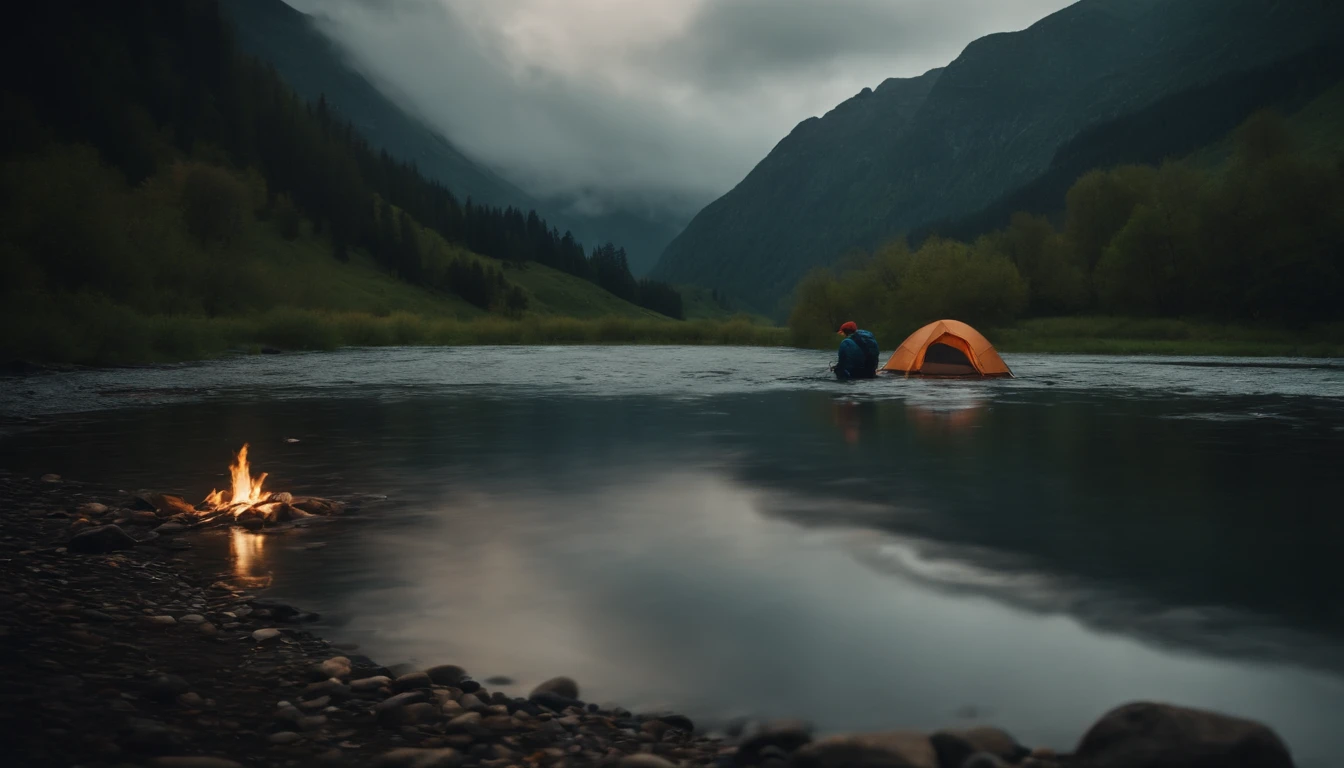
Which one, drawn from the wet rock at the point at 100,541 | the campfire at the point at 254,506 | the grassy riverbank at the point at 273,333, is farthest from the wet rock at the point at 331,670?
the grassy riverbank at the point at 273,333

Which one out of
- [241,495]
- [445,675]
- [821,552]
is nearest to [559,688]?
[445,675]

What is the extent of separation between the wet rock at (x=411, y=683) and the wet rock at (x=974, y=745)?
326cm

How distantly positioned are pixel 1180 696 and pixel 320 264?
161287 millimetres

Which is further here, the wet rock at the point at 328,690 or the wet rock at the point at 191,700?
the wet rock at the point at 328,690

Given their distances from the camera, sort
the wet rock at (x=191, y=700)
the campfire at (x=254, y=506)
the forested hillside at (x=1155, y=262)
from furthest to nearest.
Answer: the forested hillside at (x=1155, y=262) → the campfire at (x=254, y=506) → the wet rock at (x=191, y=700)

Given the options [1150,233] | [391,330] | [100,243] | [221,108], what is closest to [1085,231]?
[1150,233]

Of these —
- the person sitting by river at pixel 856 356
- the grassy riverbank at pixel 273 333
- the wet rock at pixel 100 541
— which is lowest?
the wet rock at pixel 100 541

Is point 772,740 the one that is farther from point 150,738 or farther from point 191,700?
point 191,700

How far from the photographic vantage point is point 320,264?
503ft

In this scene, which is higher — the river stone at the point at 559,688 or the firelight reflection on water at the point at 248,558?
the firelight reflection on water at the point at 248,558

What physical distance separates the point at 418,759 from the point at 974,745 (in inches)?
118

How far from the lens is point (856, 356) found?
4156cm

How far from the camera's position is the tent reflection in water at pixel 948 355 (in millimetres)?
42781

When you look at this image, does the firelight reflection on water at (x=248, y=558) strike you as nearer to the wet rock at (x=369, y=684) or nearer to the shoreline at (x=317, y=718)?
the shoreline at (x=317, y=718)
